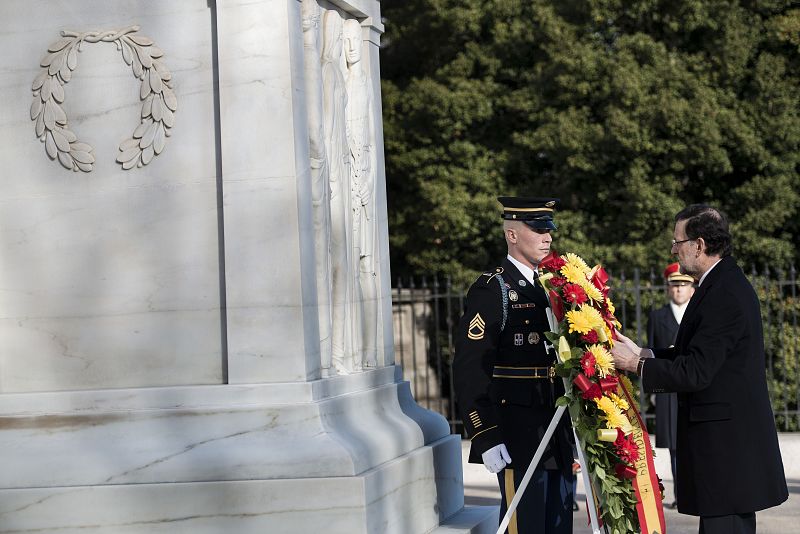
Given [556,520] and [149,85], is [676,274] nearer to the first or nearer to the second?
[556,520]

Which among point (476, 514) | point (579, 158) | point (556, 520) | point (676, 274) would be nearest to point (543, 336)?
point (556, 520)

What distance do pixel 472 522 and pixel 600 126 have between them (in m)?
12.9

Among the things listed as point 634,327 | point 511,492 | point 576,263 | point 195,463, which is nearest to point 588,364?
point 576,263

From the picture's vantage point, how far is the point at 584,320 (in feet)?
16.0

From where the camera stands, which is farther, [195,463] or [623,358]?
[623,358]

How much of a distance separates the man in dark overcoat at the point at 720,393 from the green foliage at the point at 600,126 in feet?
42.6

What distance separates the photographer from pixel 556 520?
17.8ft

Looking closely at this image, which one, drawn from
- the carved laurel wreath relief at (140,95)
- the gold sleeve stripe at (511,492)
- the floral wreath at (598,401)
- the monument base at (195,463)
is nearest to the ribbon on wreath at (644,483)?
the floral wreath at (598,401)

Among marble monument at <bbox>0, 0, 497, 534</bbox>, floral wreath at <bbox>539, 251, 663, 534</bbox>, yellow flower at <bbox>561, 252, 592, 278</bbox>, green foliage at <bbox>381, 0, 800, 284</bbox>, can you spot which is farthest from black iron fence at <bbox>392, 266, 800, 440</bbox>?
floral wreath at <bbox>539, 251, 663, 534</bbox>

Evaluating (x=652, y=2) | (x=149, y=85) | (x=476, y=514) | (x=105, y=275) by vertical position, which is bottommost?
(x=476, y=514)

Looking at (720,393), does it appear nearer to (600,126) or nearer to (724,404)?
(724,404)

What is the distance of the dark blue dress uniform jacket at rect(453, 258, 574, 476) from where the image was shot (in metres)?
5.35

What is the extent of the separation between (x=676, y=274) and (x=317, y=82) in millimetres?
4790

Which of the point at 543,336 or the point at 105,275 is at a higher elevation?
the point at 105,275
